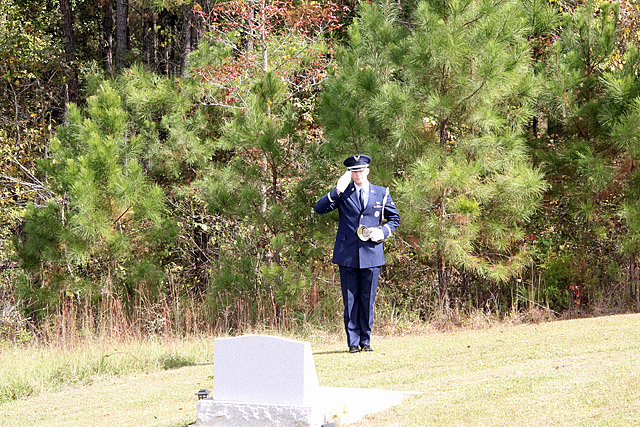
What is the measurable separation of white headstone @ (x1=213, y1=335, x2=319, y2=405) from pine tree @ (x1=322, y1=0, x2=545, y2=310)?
4874 mm

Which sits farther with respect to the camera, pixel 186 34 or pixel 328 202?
pixel 186 34

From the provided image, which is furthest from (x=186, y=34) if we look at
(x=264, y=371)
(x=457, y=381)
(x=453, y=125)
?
(x=264, y=371)

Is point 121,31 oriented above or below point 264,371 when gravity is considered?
above

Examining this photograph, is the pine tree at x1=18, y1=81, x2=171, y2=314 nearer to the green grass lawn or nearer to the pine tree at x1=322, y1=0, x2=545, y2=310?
the green grass lawn

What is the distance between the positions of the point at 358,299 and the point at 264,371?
2.89 meters

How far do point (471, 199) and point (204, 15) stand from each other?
7.19m

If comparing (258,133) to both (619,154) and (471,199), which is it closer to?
(471,199)

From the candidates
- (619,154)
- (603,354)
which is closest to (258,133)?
(619,154)

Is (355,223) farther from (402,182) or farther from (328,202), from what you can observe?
(402,182)

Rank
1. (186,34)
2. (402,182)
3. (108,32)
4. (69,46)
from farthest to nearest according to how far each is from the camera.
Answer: (108,32) < (69,46) < (186,34) < (402,182)

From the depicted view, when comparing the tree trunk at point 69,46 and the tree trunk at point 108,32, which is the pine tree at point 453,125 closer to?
the tree trunk at point 69,46

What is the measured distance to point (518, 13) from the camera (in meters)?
10.9

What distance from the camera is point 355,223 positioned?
8234mm

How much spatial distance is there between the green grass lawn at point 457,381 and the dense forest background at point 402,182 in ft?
4.14
